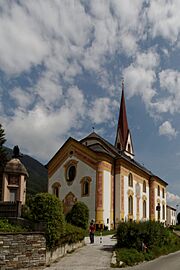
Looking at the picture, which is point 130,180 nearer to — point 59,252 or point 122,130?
point 122,130

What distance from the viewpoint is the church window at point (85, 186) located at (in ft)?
136

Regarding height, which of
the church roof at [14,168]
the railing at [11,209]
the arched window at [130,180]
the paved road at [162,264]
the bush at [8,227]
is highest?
the arched window at [130,180]

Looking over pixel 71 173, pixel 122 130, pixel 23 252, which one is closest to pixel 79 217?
pixel 71 173

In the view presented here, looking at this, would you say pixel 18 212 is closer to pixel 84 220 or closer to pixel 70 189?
pixel 84 220

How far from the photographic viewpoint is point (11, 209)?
16.8 meters

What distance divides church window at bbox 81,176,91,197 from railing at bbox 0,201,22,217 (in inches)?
974

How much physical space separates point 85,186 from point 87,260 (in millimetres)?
24957

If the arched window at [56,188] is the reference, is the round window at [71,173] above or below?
above

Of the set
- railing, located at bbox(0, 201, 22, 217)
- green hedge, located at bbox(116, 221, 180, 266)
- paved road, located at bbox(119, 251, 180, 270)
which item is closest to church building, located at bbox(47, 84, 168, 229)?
green hedge, located at bbox(116, 221, 180, 266)

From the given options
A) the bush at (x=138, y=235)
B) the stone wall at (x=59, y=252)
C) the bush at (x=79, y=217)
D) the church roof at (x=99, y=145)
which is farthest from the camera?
the church roof at (x=99, y=145)

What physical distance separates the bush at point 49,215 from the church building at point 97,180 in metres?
23.2

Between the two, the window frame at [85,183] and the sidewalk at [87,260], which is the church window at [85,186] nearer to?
the window frame at [85,183]

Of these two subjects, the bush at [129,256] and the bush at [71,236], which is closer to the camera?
the bush at [129,256]

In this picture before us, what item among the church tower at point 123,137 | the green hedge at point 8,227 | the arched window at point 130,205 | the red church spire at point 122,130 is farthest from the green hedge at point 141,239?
the red church spire at point 122,130
